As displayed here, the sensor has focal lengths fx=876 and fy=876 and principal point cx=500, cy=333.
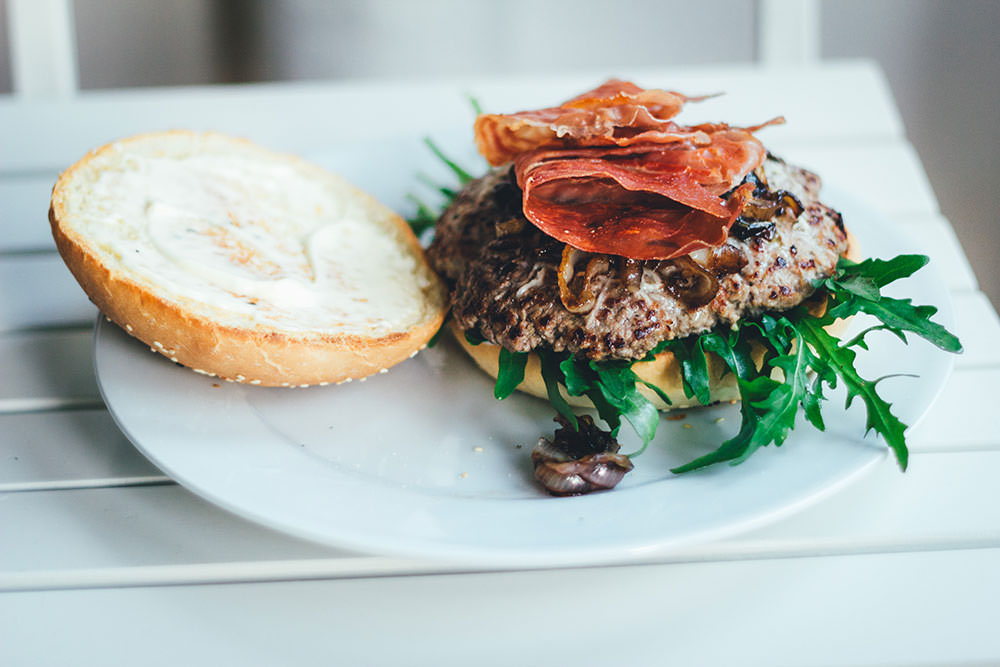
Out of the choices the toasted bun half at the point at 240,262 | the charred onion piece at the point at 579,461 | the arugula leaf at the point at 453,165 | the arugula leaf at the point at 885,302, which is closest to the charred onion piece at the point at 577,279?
the charred onion piece at the point at 579,461

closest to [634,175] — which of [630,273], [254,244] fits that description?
[630,273]

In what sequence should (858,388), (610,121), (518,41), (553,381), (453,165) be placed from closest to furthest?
(858,388) → (553,381) → (610,121) → (453,165) → (518,41)

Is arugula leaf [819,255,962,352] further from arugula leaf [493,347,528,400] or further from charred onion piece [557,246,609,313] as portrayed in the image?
arugula leaf [493,347,528,400]

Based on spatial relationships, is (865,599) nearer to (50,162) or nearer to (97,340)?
(97,340)

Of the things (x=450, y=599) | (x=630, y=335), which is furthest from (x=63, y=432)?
(x=630, y=335)

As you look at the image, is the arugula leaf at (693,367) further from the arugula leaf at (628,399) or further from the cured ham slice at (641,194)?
the cured ham slice at (641,194)

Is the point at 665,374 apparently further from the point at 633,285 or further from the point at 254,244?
the point at 254,244
